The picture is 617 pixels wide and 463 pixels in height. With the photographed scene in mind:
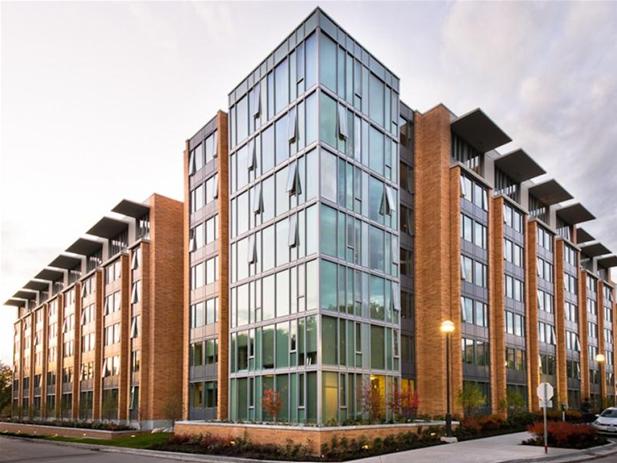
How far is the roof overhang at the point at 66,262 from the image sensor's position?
69.3m

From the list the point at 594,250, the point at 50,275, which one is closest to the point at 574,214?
the point at 594,250

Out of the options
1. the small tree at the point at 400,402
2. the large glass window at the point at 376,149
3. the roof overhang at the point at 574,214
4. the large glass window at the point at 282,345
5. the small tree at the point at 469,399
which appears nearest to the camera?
the large glass window at the point at 282,345

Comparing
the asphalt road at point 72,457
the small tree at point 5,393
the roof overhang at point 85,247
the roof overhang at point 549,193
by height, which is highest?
the roof overhang at point 549,193

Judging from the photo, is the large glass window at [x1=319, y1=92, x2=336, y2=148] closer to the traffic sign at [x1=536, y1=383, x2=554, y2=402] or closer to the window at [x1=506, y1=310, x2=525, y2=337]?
the traffic sign at [x1=536, y1=383, x2=554, y2=402]

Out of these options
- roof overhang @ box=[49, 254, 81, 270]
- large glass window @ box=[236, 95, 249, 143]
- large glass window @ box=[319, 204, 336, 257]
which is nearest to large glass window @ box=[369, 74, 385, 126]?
large glass window @ box=[319, 204, 336, 257]

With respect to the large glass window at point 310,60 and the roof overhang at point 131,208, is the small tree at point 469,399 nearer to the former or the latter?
the large glass window at point 310,60

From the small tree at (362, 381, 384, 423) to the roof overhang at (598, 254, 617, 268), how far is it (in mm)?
53211

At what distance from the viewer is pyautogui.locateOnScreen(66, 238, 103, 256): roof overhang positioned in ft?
204

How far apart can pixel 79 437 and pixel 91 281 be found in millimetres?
19361

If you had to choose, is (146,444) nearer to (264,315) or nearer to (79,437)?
(264,315)

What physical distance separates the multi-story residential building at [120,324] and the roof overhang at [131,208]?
1.5 inches

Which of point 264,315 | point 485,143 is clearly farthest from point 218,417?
point 485,143

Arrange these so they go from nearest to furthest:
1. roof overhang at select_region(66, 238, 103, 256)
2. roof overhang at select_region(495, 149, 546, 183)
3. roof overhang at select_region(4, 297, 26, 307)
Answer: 1. roof overhang at select_region(495, 149, 546, 183)
2. roof overhang at select_region(66, 238, 103, 256)
3. roof overhang at select_region(4, 297, 26, 307)

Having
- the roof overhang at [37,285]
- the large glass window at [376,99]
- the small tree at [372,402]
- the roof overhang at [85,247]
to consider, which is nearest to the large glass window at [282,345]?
the small tree at [372,402]
